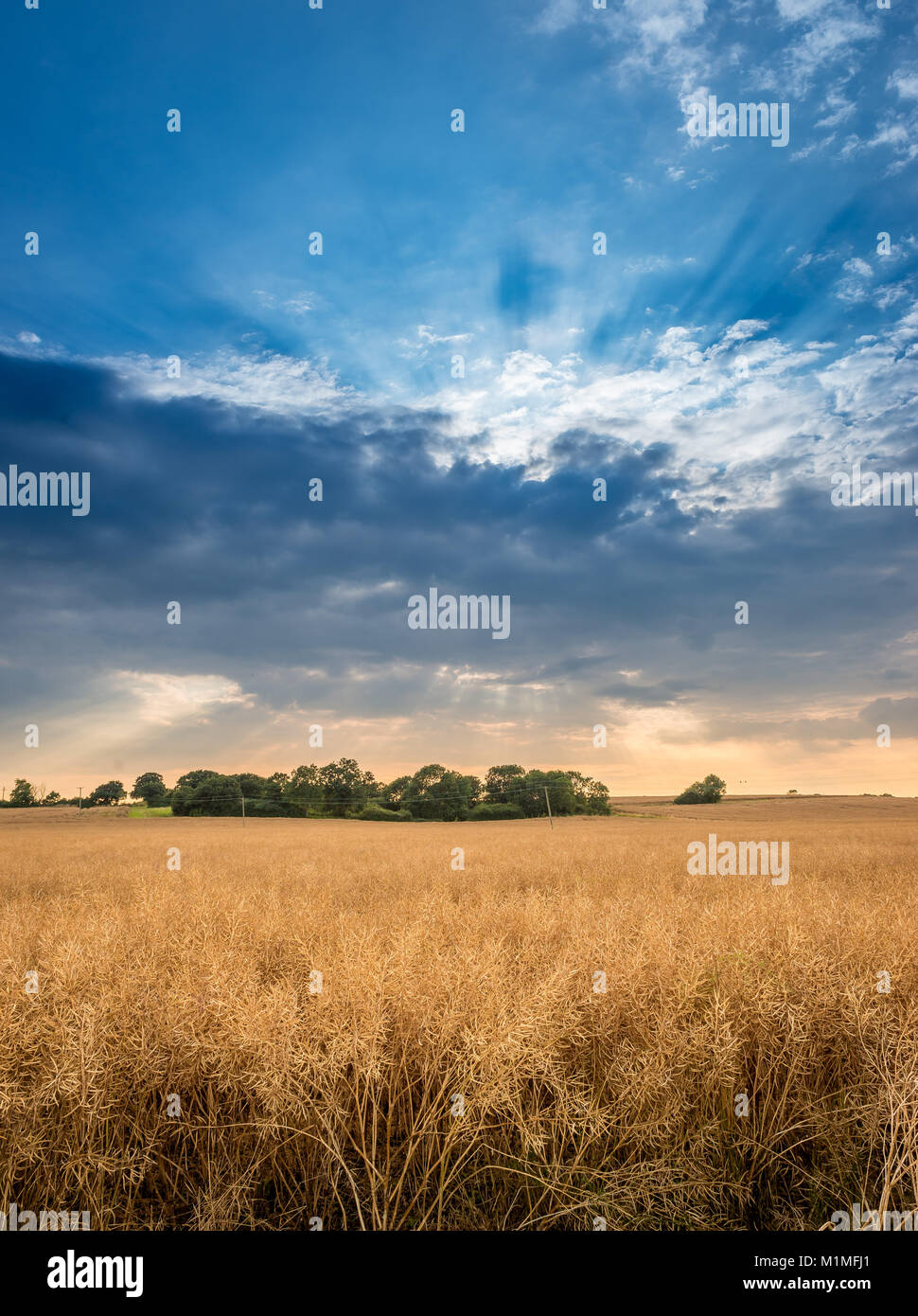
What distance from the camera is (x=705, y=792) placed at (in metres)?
106

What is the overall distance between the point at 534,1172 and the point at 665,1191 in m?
0.82

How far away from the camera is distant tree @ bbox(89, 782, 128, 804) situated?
94.1 meters

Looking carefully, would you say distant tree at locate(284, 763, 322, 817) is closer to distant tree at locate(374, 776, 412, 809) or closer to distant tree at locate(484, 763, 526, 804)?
distant tree at locate(374, 776, 412, 809)

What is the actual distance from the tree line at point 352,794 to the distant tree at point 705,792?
17.1 meters

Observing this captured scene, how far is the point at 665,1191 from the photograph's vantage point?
12.9ft

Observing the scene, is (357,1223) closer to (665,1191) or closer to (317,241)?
(665,1191)

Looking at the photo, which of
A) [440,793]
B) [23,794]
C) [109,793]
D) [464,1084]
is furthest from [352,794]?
[464,1084]

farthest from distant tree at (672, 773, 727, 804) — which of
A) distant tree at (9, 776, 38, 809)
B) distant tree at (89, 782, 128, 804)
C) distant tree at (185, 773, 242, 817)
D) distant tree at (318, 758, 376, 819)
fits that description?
distant tree at (9, 776, 38, 809)

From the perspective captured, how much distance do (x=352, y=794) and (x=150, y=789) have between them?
1158 inches

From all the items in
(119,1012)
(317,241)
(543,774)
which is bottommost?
(543,774)

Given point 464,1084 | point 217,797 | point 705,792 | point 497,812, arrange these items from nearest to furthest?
point 464,1084 < point 497,812 < point 217,797 < point 705,792

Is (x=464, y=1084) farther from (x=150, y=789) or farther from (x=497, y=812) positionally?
(x=150, y=789)

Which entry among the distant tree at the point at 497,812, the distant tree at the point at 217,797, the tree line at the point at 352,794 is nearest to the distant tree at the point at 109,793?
the tree line at the point at 352,794
